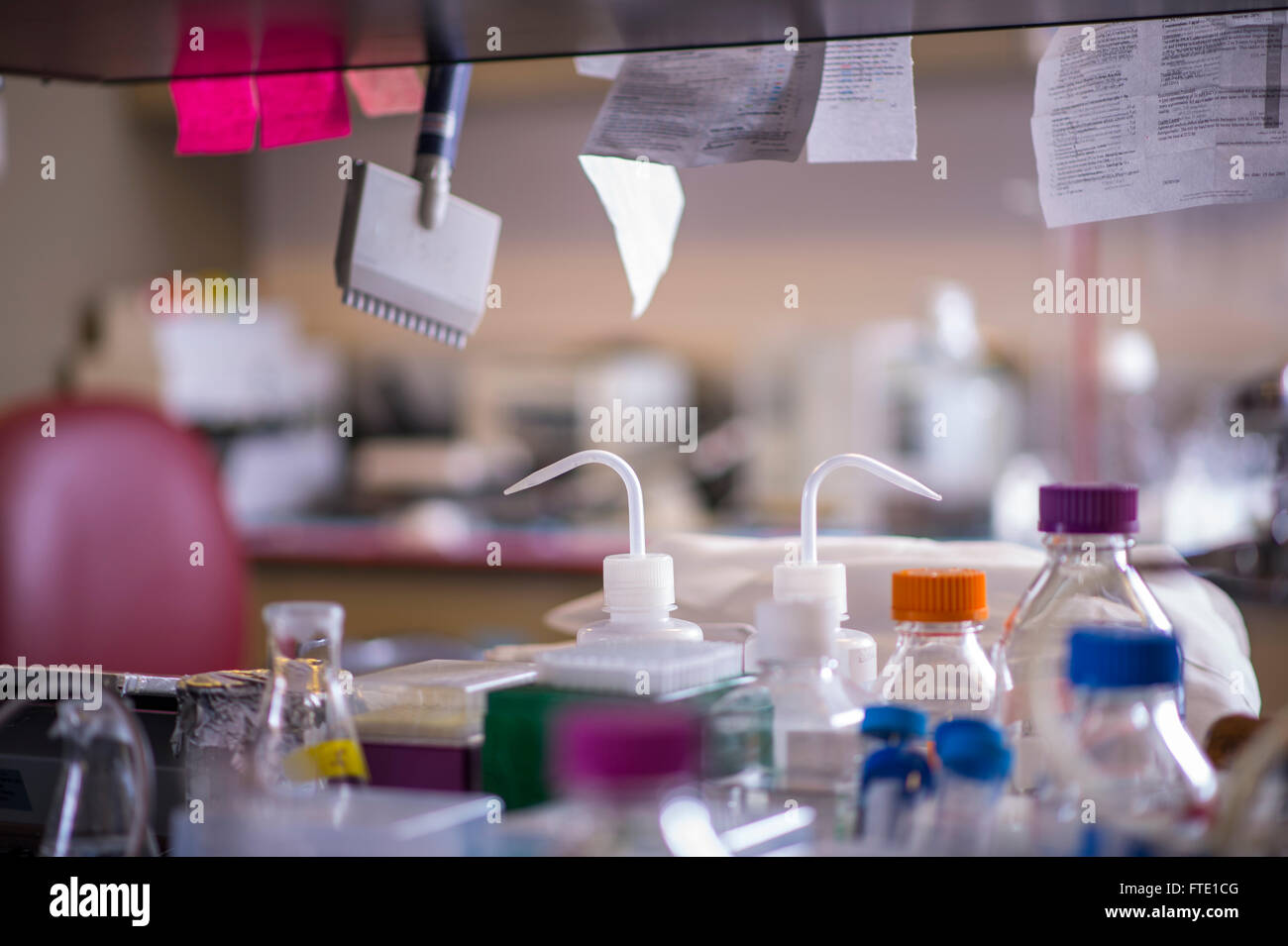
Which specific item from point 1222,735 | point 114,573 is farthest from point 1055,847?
point 114,573

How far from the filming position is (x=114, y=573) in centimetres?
203

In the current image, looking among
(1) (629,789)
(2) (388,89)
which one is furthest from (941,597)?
(2) (388,89)

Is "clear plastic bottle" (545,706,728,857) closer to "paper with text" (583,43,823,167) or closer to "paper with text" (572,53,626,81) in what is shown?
"paper with text" (583,43,823,167)

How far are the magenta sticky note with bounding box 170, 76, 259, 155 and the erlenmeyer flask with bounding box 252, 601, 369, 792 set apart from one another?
20.5 inches

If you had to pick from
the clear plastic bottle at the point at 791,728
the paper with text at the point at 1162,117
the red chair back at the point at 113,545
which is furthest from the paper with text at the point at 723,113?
the red chair back at the point at 113,545

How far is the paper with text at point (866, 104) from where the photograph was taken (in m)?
0.90

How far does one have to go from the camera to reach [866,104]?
0.92 metres

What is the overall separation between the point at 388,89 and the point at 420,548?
2.33 m

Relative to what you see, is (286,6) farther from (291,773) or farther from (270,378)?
(270,378)

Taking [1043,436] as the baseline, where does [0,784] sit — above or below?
below

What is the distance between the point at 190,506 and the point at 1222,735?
1.82m

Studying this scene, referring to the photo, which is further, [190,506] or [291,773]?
[190,506]
